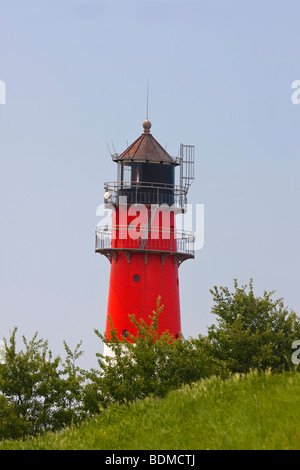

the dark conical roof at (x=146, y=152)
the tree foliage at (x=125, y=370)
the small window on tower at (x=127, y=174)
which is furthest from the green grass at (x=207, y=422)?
the dark conical roof at (x=146, y=152)

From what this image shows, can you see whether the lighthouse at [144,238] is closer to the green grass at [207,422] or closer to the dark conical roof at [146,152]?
the dark conical roof at [146,152]

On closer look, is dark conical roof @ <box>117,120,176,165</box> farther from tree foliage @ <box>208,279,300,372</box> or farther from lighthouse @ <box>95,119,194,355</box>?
tree foliage @ <box>208,279,300,372</box>

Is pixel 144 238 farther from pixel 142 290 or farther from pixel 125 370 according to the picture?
A: pixel 125 370

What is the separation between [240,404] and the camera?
25.2 meters

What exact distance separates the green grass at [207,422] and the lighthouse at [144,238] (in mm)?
29905

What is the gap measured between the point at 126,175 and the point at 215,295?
13.1m

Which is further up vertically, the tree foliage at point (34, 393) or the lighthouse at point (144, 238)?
the lighthouse at point (144, 238)

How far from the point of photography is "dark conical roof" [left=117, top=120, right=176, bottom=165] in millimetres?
60219

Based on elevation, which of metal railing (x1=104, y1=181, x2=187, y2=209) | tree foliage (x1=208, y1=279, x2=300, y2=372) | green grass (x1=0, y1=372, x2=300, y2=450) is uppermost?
metal railing (x1=104, y1=181, x2=187, y2=209)

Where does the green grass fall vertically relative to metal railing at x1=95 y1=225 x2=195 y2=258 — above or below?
below

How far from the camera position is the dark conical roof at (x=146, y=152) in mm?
60219

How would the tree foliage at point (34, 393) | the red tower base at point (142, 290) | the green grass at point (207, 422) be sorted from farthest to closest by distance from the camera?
the red tower base at point (142, 290)
the tree foliage at point (34, 393)
the green grass at point (207, 422)

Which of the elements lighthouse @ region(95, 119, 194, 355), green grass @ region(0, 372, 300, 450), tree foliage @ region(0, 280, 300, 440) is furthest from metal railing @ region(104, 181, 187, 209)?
green grass @ region(0, 372, 300, 450)
